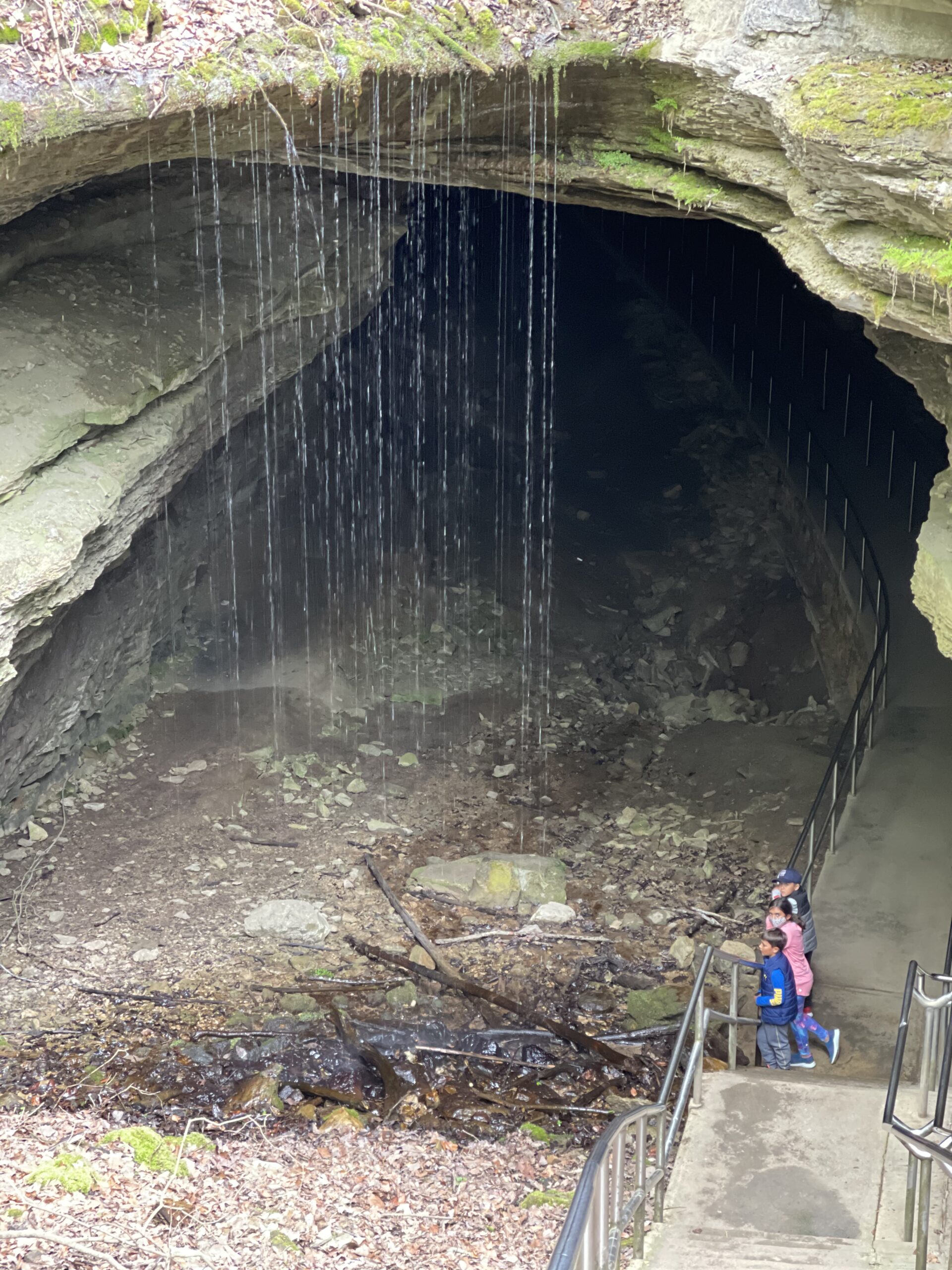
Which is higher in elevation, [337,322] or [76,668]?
[337,322]

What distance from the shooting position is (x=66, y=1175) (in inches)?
260

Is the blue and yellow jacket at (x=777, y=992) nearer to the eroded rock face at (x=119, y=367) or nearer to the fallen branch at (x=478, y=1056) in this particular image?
the fallen branch at (x=478, y=1056)

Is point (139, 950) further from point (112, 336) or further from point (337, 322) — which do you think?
point (337, 322)

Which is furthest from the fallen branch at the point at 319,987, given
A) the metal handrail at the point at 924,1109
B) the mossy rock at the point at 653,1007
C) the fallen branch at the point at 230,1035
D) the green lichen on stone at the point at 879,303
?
the green lichen on stone at the point at 879,303

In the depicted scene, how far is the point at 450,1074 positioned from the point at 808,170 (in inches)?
272

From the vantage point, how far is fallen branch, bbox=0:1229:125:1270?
19.4ft

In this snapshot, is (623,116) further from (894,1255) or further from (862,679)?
(894,1255)

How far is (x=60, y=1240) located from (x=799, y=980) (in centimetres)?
479

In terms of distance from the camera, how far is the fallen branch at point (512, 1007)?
29.0 feet

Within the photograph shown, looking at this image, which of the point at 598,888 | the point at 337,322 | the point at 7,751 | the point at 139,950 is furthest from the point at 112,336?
the point at 598,888

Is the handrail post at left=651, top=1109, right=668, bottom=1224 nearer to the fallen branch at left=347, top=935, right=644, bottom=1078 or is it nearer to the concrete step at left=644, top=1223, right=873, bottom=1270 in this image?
the concrete step at left=644, top=1223, right=873, bottom=1270

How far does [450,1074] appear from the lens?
28.6 feet

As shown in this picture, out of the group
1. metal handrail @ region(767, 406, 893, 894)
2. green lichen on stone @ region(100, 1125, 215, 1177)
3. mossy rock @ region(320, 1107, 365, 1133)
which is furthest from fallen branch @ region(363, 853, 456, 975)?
metal handrail @ region(767, 406, 893, 894)

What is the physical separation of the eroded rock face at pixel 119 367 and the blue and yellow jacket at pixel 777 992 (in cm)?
590
